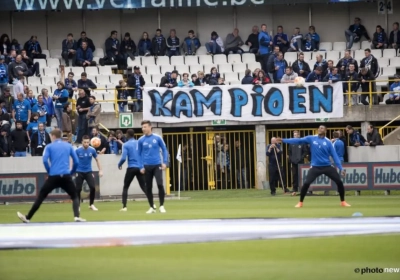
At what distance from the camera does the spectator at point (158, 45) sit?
135 feet

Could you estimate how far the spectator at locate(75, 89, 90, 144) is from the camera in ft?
115

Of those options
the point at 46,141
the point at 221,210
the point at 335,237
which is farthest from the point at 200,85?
the point at 335,237

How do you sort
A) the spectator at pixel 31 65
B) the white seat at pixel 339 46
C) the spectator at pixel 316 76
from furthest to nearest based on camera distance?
1. the white seat at pixel 339 46
2. the spectator at pixel 31 65
3. the spectator at pixel 316 76

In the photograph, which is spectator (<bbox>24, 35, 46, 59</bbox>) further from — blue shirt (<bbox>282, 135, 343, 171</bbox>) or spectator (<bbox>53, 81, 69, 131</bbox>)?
blue shirt (<bbox>282, 135, 343, 171</bbox>)

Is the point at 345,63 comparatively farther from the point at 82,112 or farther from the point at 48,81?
the point at 48,81

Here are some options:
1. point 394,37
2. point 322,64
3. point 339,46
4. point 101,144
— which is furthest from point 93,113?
point 394,37

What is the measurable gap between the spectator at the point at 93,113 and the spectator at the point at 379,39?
467 inches

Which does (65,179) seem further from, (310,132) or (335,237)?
(310,132)

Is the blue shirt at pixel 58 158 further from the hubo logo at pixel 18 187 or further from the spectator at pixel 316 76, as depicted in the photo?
the spectator at pixel 316 76

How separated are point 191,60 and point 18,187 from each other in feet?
36.6

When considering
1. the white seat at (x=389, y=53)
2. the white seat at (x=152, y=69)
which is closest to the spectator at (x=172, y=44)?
the white seat at (x=152, y=69)

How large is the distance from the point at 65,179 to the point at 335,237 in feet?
22.7

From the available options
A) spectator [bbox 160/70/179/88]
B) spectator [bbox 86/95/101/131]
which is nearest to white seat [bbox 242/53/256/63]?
spectator [bbox 160/70/179/88]

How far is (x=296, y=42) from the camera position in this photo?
1629 inches
